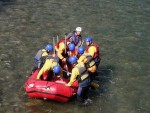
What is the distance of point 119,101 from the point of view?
1477cm

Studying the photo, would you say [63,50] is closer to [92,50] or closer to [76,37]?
[76,37]

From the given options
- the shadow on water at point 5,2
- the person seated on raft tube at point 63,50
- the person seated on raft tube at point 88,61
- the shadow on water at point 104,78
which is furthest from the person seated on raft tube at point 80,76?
the shadow on water at point 5,2

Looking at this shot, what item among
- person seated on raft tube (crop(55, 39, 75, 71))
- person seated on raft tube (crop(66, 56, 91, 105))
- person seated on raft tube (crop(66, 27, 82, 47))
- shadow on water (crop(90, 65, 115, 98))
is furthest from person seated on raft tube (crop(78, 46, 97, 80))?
person seated on raft tube (crop(66, 27, 82, 47))

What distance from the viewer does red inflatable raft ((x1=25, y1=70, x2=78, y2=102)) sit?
43.3 feet

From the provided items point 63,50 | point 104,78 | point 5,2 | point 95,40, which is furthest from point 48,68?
point 5,2

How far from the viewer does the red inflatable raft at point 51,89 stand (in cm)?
1320

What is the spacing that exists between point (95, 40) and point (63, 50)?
5593mm

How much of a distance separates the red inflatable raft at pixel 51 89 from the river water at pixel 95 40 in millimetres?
593

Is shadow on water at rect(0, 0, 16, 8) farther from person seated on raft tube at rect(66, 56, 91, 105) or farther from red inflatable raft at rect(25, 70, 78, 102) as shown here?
person seated on raft tube at rect(66, 56, 91, 105)

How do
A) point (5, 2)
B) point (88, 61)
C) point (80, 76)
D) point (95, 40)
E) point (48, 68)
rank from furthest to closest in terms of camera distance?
point (5, 2)
point (95, 40)
point (88, 61)
point (48, 68)
point (80, 76)

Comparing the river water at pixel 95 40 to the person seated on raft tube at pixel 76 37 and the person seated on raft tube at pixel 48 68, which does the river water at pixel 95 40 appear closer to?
the person seated on raft tube at pixel 48 68

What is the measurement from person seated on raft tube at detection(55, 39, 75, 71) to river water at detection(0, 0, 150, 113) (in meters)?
1.76

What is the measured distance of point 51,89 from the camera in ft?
43.2

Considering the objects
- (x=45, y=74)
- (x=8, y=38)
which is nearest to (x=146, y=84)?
(x=45, y=74)
